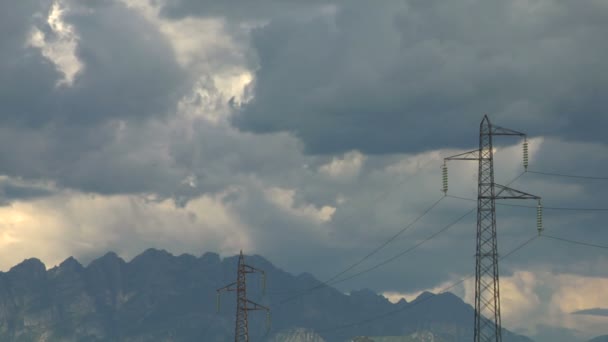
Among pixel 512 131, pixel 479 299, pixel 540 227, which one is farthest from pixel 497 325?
pixel 512 131

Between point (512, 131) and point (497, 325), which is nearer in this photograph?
point (497, 325)

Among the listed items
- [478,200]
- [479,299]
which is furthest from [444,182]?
[479,299]

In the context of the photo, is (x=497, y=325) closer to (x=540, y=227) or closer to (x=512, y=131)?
(x=540, y=227)

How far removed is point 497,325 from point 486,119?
35940mm

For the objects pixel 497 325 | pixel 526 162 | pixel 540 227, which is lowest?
pixel 497 325

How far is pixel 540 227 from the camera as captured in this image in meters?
179

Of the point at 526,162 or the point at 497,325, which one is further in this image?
the point at 526,162

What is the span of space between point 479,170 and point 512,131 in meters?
9.51

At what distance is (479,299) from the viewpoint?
177500 millimetres

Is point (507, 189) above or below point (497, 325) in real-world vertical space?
above

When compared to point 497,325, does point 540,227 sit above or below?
above

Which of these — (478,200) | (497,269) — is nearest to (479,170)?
(478,200)

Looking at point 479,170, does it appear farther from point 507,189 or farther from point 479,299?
point 479,299

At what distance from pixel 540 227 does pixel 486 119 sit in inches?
835
